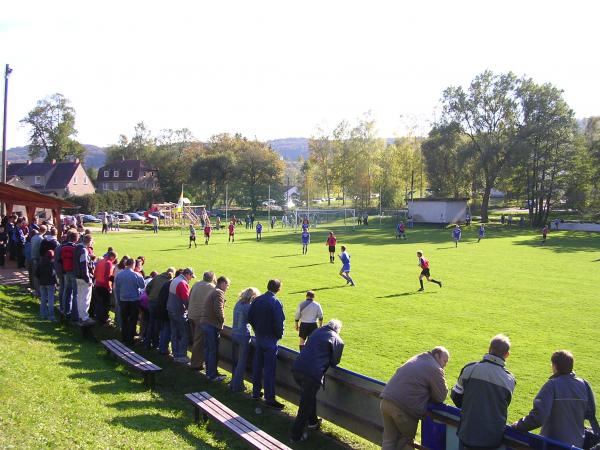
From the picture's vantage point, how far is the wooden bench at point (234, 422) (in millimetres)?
6375

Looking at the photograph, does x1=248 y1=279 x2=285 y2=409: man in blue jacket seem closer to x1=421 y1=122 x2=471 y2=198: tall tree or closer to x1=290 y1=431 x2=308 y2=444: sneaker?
x1=290 y1=431 x2=308 y2=444: sneaker

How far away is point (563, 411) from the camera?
5309 mm

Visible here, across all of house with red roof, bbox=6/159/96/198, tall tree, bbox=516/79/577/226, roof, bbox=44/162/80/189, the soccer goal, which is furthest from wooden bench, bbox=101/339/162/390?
roof, bbox=44/162/80/189

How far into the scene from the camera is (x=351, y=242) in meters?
41.7

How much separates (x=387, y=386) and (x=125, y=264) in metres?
7.47

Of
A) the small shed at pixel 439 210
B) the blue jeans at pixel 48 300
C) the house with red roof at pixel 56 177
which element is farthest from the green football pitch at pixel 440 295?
the house with red roof at pixel 56 177

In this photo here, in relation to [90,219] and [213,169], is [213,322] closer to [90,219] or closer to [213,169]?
[90,219]

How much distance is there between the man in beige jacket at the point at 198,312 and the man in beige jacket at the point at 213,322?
11 centimetres

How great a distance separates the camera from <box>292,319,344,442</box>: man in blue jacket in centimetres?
705

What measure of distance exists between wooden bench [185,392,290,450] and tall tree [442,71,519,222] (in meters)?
57.9

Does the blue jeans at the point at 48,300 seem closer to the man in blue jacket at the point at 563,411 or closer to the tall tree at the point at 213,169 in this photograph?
the man in blue jacket at the point at 563,411

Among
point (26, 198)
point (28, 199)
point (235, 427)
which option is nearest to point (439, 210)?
point (28, 199)

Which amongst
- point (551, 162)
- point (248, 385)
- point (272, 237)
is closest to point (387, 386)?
point (248, 385)

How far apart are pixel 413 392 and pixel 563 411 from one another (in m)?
1.41
